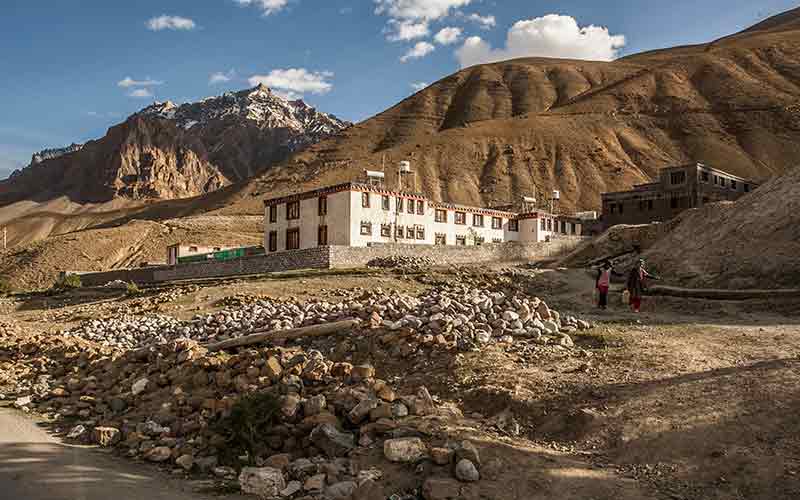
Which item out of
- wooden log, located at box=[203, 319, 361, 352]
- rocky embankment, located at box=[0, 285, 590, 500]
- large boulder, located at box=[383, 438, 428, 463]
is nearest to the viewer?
large boulder, located at box=[383, 438, 428, 463]

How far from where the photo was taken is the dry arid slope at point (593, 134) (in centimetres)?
10750

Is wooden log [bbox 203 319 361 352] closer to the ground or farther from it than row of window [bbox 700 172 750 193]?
closer to the ground

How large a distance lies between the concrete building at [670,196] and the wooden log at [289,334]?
5564cm

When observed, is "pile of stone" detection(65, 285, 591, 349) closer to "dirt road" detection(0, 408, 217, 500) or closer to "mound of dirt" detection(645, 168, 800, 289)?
"dirt road" detection(0, 408, 217, 500)

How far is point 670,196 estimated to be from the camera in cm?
6322

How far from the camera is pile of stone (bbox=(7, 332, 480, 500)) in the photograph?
827cm

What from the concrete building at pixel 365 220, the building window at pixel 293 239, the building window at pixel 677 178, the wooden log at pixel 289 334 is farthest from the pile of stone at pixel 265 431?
the building window at pixel 677 178

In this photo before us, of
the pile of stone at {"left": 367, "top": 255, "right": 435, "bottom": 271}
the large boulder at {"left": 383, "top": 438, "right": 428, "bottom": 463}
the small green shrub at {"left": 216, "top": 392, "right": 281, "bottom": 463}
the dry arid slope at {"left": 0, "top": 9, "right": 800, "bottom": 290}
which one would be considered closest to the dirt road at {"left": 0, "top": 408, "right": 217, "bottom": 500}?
the small green shrub at {"left": 216, "top": 392, "right": 281, "bottom": 463}

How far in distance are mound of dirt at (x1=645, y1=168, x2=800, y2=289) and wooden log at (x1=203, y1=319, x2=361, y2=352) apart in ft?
54.1

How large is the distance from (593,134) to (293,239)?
8564 centimetres

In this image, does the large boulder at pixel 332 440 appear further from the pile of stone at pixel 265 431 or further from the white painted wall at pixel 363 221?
Answer: the white painted wall at pixel 363 221

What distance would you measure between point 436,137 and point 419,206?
253 feet

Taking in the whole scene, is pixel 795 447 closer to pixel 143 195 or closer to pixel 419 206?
pixel 419 206

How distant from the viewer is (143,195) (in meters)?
188
